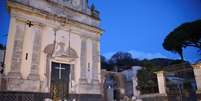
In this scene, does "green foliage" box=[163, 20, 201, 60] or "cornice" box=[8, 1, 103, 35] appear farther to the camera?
"green foliage" box=[163, 20, 201, 60]

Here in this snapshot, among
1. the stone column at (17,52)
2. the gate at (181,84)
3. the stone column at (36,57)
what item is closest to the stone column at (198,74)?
the gate at (181,84)

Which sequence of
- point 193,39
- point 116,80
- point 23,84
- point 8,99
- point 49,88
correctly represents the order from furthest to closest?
point 116,80
point 193,39
point 49,88
point 23,84
point 8,99

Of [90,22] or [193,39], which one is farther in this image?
[193,39]

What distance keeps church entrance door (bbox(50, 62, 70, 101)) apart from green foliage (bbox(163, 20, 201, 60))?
45.2 ft

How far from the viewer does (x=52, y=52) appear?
10.7 meters

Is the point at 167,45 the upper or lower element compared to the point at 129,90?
upper

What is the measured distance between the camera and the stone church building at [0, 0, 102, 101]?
30.5 ft

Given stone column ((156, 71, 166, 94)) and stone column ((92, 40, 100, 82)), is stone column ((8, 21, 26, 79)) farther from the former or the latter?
stone column ((156, 71, 166, 94))

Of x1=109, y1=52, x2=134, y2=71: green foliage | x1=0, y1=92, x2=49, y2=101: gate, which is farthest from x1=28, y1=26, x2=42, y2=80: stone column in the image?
x1=109, y1=52, x2=134, y2=71: green foliage

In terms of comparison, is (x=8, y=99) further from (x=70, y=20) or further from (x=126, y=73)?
(x=126, y=73)

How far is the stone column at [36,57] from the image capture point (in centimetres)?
969

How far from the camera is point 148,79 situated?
16.0 metres

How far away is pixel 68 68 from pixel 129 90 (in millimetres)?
13145

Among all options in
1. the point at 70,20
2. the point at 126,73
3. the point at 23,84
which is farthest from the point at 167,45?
the point at 23,84
